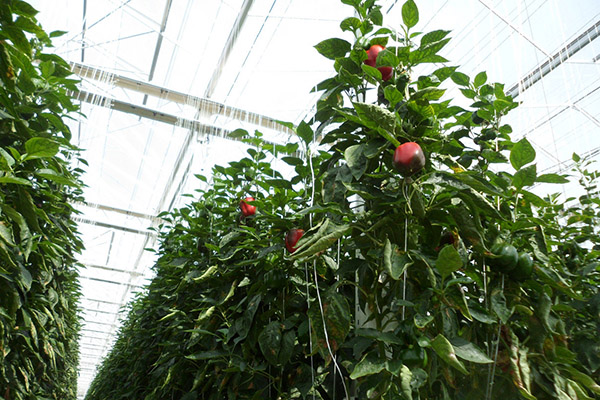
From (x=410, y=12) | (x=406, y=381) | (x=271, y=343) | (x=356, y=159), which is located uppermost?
(x=410, y=12)

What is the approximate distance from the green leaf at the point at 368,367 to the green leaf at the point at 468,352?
0.13 meters

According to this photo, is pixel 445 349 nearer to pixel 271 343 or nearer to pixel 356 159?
pixel 356 159

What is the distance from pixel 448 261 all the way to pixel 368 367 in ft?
0.74

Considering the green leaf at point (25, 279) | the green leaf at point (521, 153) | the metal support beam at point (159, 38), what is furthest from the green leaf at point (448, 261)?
the metal support beam at point (159, 38)

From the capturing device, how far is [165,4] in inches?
192

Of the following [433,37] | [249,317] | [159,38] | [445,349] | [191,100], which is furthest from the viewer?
[159,38]

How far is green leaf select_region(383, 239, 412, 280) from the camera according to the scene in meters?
0.80

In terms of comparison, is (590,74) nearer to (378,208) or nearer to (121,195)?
(378,208)

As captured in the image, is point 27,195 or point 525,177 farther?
point 27,195

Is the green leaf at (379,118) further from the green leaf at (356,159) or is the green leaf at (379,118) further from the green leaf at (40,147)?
the green leaf at (40,147)

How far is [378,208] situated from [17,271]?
113cm

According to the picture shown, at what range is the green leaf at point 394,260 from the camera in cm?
80

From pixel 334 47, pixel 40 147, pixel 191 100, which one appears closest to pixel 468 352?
pixel 334 47

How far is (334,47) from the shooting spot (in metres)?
1.13
